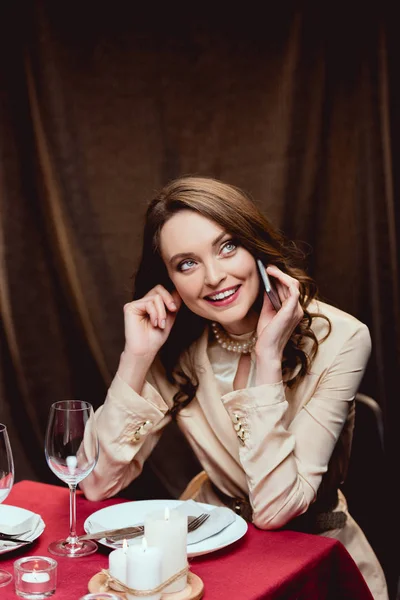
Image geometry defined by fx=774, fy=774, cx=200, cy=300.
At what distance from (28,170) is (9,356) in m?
0.73

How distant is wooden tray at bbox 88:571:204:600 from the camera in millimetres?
1187

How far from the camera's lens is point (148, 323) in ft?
6.77

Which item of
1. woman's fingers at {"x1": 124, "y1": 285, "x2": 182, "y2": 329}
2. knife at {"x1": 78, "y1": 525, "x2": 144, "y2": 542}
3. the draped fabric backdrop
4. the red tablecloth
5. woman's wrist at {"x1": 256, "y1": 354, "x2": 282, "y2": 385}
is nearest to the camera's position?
the red tablecloth

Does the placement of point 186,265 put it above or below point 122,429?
above

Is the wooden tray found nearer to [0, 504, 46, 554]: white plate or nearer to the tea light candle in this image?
the tea light candle

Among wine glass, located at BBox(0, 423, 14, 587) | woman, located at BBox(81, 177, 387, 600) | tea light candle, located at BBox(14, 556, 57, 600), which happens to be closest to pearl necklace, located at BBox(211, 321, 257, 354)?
woman, located at BBox(81, 177, 387, 600)

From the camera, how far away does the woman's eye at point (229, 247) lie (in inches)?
76.6

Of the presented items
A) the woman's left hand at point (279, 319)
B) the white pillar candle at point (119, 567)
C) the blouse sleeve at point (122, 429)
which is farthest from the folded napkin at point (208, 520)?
the woman's left hand at point (279, 319)

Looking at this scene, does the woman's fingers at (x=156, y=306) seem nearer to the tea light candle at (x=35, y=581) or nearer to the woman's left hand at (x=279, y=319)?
the woman's left hand at (x=279, y=319)

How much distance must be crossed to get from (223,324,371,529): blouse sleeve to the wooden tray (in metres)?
0.37

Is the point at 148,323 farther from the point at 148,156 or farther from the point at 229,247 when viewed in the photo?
the point at 148,156

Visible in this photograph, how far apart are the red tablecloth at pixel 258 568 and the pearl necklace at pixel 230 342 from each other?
64cm

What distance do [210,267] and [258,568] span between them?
79cm

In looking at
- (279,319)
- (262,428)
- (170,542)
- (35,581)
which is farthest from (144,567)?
(279,319)
